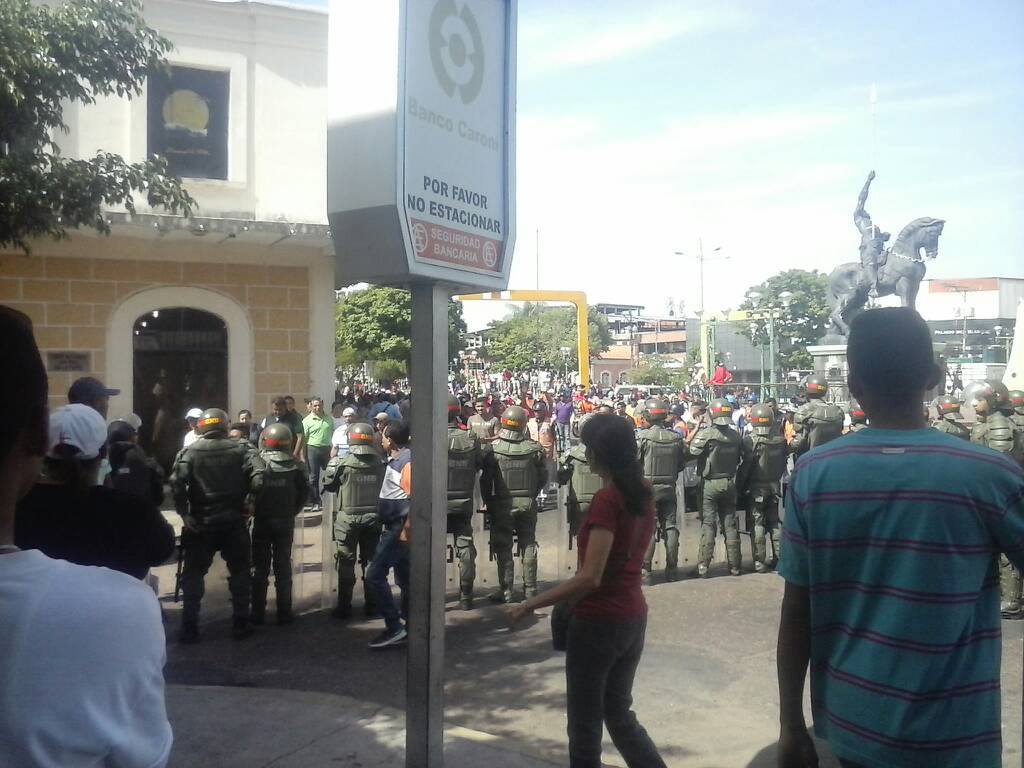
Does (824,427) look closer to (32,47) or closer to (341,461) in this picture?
(341,461)

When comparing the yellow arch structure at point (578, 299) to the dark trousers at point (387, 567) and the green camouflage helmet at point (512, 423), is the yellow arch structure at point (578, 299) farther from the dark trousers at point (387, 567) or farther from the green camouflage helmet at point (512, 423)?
the dark trousers at point (387, 567)

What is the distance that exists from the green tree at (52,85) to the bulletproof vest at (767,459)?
666cm

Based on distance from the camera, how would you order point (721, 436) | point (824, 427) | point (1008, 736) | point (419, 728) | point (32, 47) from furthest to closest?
1. point (824, 427)
2. point (721, 436)
3. point (32, 47)
4. point (1008, 736)
5. point (419, 728)

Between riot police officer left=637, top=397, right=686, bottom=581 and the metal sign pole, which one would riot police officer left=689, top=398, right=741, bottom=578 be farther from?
the metal sign pole

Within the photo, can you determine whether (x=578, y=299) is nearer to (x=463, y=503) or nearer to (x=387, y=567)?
(x=463, y=503)

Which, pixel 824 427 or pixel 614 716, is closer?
pixel 614 716

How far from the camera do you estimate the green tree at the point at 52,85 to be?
6891mm

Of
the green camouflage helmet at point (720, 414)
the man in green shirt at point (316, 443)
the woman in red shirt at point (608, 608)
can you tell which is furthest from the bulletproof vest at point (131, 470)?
the man in green shirt at point (316, 443)

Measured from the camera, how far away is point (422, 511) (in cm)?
339

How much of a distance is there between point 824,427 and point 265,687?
687 cm

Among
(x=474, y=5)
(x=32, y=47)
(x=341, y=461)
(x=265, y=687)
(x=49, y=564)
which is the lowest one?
(x=265, y=687)

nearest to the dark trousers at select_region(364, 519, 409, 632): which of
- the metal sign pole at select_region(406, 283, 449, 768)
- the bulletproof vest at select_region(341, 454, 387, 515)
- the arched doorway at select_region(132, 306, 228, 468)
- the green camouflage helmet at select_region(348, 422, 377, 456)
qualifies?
the bulletproof vest at select_region(341, 454, 387, 515)

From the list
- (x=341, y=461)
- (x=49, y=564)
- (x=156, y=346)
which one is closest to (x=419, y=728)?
(x=49, y=564)

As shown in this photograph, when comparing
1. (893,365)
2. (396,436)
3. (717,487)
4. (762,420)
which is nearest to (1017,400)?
(762,420)
